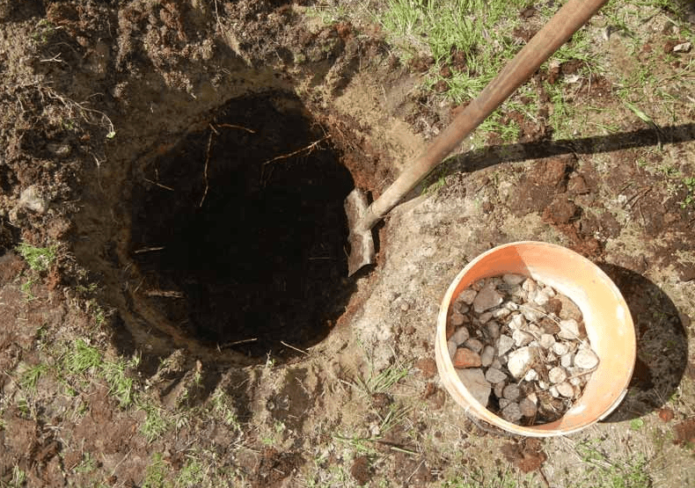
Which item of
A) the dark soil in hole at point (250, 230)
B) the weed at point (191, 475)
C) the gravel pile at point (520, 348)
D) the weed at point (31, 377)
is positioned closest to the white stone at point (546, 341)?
the gravel pile at point (520, 348)

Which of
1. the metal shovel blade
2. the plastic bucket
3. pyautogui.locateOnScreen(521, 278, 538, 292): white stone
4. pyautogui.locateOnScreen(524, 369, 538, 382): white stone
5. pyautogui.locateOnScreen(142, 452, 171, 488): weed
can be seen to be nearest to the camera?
the plastic bucket

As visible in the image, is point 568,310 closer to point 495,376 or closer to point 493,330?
point 493,330

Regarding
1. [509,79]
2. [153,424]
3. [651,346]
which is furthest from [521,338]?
[153,424]

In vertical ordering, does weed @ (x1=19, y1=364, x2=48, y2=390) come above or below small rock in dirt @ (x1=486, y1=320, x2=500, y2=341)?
above

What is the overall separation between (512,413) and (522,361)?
0.23 m

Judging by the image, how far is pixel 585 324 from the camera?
82.7 inches

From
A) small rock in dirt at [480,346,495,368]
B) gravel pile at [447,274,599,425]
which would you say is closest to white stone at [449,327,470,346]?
gravel pile at [447,274,599,425]

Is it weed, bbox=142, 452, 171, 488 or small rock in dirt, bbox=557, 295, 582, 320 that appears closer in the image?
weed, bbox=142, 452, 171, 488

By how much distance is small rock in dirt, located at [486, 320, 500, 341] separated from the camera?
2.09 m

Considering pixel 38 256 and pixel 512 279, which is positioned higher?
pixel 38 256

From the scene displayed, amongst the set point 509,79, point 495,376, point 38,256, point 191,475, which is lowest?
point 191,475

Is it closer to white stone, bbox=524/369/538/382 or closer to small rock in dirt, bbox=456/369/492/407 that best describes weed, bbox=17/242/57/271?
small rock in dirt, bbox=456/369/492/407

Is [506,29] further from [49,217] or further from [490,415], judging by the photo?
[49,217]

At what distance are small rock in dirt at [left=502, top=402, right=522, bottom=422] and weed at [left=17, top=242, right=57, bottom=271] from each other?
2062 millimetres
